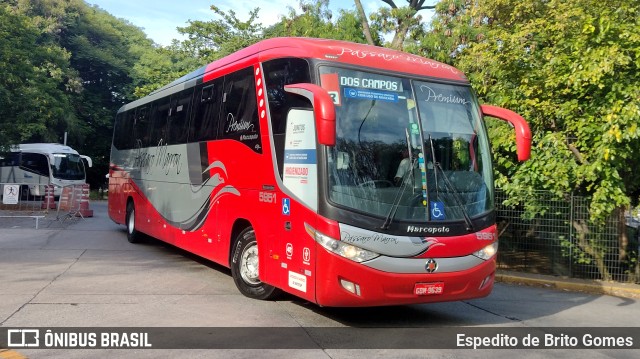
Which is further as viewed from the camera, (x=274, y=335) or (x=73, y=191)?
(x=73, y=191)

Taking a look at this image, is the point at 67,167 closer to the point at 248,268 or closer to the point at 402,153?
the point at 248,268

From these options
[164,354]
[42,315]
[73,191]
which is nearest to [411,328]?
[164,354]

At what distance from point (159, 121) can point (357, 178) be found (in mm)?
7390

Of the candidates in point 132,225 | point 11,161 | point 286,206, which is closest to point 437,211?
point 286,206

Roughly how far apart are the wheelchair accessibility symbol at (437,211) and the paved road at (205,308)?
55.9 inches

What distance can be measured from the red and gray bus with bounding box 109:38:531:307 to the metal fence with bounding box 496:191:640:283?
5.12 metres

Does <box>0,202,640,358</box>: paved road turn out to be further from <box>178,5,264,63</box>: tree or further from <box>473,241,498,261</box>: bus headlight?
<box>178,5,264,63</box>: tree

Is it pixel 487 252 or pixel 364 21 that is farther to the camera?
pixel 364 21

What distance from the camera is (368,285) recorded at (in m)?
6.27

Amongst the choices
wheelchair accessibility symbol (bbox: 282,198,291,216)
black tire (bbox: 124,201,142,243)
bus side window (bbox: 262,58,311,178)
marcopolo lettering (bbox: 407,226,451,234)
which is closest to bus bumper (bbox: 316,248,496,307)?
marcopolo lettering (bbox: 407,226,451,234)

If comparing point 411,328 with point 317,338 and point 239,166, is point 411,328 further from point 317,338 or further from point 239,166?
point 239,166

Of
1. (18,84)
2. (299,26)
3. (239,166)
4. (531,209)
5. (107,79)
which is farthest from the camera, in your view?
(107,79)

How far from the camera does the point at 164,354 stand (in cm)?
553

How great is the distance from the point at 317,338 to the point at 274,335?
47 centimetres
